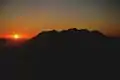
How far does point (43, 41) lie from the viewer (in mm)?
4105

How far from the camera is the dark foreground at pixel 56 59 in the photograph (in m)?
3.63

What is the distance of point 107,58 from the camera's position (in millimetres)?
3936

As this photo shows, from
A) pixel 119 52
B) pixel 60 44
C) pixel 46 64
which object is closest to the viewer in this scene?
pixel 119 52

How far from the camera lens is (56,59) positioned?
4.22 metres

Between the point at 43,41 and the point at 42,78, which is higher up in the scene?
the point at 43,41

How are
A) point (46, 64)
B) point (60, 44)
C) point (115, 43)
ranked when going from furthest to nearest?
point (60, 44)
point (46, 64)
point (115, 43)

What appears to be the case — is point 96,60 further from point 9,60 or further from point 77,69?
point 9,60

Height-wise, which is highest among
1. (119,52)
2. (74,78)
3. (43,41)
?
(43,41)

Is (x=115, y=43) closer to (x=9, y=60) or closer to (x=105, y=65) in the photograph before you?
(x=105, y=65)

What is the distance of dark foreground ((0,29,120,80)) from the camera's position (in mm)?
3629

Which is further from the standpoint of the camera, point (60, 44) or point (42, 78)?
point (60, 44)

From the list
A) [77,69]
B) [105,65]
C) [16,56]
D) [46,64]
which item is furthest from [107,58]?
[16,56]

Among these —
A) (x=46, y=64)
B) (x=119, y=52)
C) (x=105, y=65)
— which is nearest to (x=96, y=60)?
(x=105, y=65)

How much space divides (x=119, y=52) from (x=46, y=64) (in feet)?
3.08
